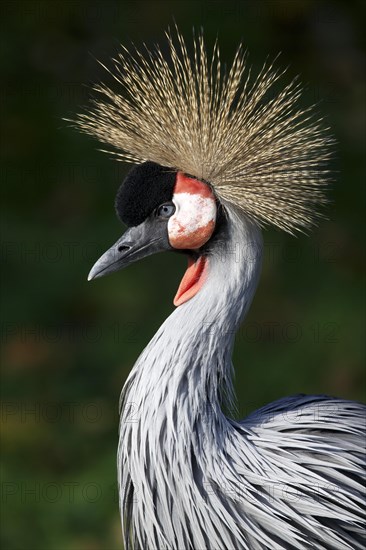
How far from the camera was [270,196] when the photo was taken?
1.78m

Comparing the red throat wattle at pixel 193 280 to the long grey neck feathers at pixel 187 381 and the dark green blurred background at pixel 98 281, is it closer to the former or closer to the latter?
the long grey neck feathers at pixel 187 381

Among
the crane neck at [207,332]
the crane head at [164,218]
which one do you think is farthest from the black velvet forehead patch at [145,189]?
the crane neck at [207,332]

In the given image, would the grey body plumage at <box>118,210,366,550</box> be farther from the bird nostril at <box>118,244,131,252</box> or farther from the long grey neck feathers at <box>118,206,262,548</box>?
the bird nostril at <box>118,244,131,252</box>

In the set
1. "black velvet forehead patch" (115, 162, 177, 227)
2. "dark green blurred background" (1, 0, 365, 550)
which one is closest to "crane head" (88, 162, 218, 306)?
"black velvet forehead patch" (115, 162, 177, 227)

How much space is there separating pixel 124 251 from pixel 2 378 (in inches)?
65.7

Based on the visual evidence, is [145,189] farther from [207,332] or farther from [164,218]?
[207,332]

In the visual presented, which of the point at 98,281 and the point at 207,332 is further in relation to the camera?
the point at 98,281

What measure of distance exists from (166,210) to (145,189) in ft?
0.18

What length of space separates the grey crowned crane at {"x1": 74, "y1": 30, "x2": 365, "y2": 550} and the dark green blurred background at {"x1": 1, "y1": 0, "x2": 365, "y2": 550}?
3.42ft

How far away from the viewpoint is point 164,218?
1791mm

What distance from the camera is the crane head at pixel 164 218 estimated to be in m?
1.76

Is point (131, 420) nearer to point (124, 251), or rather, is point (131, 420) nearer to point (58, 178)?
point (124, 251)

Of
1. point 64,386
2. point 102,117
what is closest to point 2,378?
point 64,386

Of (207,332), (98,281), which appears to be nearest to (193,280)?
(207,332)
